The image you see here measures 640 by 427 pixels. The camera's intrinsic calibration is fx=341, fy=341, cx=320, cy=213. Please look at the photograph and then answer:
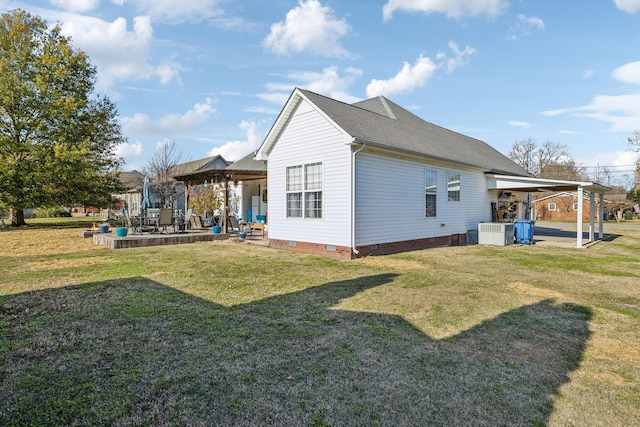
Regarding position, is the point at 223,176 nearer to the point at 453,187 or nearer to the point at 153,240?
the point at 153,240

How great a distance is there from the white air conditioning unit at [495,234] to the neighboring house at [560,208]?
37113 mm

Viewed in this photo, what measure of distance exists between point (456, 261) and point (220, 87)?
13081 mm

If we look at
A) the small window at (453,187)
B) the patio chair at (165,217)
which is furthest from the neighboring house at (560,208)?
the patio chair at (165,217)

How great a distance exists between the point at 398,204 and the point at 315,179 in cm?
298

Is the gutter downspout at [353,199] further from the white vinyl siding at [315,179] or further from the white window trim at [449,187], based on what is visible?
the white window trim at [449,187]

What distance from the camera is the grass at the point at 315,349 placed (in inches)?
104

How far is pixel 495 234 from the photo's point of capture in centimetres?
1485

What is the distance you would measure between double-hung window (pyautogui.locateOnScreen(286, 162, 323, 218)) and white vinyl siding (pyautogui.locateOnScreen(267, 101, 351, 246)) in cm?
3

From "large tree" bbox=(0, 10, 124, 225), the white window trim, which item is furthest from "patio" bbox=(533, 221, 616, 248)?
"large tree" bbox=(0, 10, 124, 225)

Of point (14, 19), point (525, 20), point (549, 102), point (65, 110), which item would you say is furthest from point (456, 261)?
point (14, 19)

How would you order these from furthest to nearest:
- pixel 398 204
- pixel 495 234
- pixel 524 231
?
pixel 524 231
pixel 495 234
pixel 398 204

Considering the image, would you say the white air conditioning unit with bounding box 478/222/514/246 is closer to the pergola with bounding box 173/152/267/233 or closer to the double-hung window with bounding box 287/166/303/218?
the double-hung window with bounding box 287/166/303/218

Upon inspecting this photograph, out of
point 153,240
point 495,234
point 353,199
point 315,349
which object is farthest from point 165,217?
point 495,234

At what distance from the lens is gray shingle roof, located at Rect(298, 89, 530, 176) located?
1070cm
